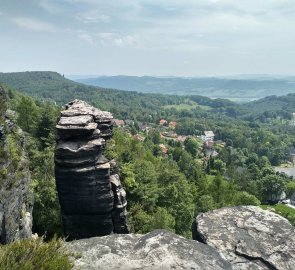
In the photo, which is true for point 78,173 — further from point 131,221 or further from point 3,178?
point 131,221

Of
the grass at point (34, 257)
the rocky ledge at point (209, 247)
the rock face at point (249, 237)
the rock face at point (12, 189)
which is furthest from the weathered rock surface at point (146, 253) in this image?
the rock face at point (12, 189)

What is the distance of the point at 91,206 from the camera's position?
29359 mm

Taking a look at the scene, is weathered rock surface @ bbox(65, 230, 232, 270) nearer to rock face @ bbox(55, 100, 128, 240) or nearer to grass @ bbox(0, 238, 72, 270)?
grass @ bbox(0, 238, 72, 270)

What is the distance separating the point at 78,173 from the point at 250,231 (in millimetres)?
15517

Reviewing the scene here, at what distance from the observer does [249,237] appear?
51.2 feet

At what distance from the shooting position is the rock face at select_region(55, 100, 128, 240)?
28219 mm

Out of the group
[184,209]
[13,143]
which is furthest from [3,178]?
[184,209]

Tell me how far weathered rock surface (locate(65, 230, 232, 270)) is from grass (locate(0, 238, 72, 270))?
2.35 ft

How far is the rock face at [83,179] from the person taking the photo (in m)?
28.2

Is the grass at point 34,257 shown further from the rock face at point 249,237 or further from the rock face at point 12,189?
→ the rock face at point 12,189

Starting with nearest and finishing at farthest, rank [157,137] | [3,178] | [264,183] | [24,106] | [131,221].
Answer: [3,178] → [131,221] → [24,106] → [264,183] → [157,137]

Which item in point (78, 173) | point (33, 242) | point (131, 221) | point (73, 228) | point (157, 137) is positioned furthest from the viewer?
point (157, 137)

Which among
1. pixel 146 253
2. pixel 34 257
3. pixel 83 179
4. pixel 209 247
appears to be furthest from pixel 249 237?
pixel 83 179

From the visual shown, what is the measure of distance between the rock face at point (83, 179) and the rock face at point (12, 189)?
267 centimetres
